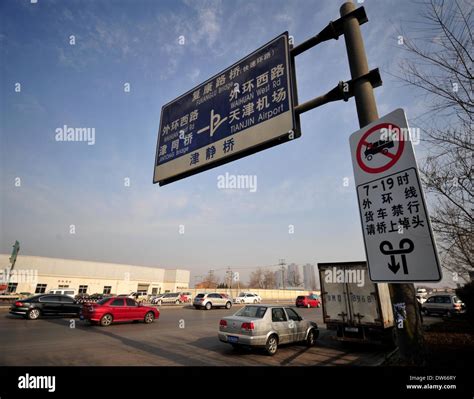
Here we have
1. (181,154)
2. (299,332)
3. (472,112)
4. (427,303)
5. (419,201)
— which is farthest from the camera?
(427,303)

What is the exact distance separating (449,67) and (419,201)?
4.22m

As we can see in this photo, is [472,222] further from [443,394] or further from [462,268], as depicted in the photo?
[462,268]

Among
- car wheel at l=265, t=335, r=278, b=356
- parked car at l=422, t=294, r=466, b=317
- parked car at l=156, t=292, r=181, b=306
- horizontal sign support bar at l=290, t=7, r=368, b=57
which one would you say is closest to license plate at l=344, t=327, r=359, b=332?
car wheel at l=265, t=335, r=278, b=356

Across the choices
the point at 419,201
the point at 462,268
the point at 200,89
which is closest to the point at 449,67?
the point at 419,201

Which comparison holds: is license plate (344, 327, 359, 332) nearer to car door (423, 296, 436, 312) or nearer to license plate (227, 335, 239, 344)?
license plate (227, 335, 239, 344)

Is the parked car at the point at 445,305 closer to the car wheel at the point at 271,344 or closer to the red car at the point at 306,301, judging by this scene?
the red car at the point at 306,301

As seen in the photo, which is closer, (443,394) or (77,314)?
(443,394)

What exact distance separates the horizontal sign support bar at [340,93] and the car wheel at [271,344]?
7245 mm

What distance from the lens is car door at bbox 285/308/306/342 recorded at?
9.38 m

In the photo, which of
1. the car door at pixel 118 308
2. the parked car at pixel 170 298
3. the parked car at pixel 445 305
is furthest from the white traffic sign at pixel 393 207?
the parked car at pixel 170 298

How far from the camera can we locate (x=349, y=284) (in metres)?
10.1

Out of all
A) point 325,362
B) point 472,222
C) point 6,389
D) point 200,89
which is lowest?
point 325,362

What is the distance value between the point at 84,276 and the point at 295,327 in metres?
54.9

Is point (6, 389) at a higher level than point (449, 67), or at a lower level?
lower
